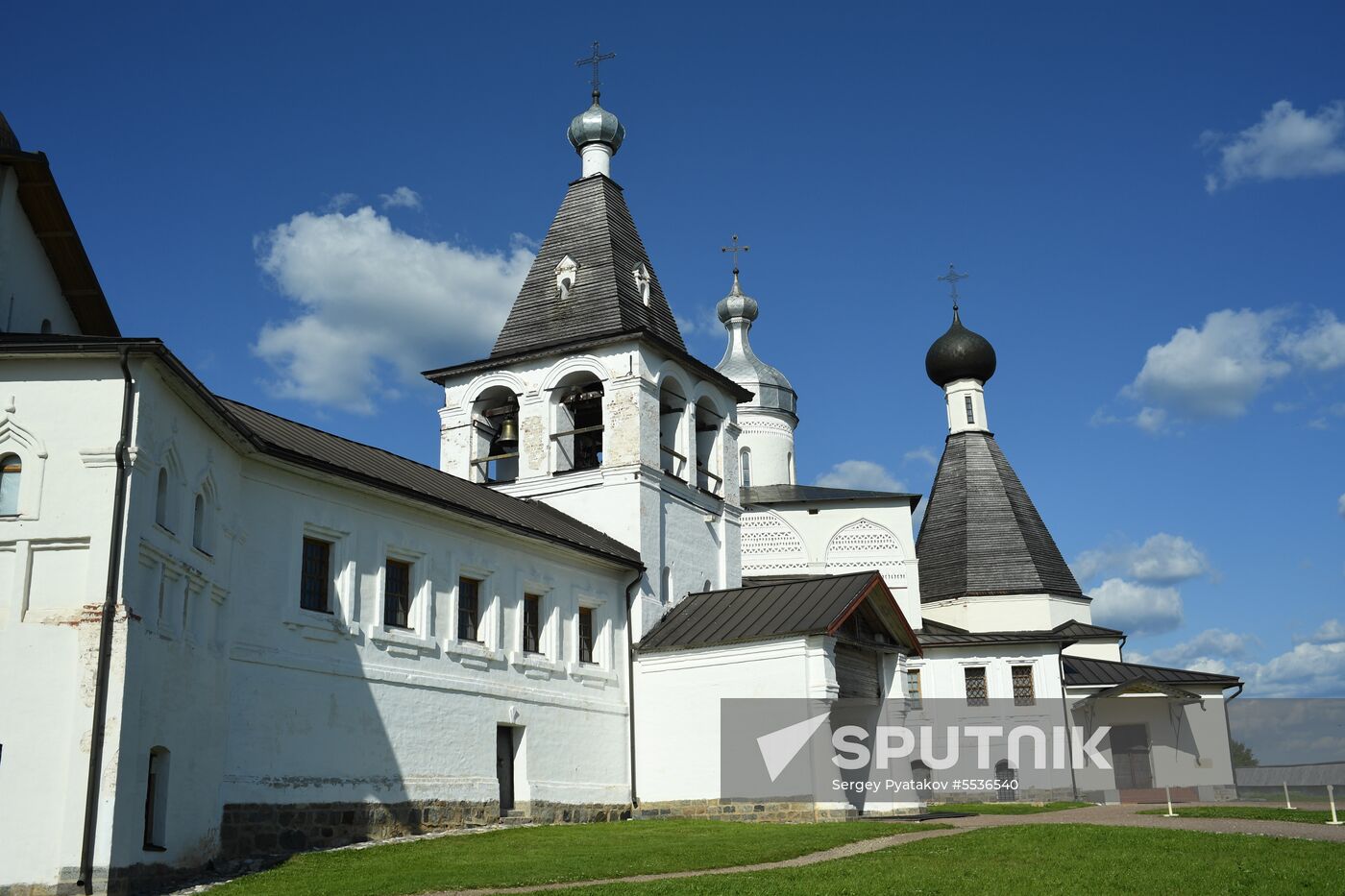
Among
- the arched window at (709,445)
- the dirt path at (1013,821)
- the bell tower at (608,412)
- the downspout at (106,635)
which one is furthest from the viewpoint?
the arched window at (709,445)

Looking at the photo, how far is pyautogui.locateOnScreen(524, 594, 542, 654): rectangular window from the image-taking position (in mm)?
21562

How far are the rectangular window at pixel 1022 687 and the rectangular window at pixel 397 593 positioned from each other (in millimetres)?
19639

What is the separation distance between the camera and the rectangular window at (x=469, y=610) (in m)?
20.1

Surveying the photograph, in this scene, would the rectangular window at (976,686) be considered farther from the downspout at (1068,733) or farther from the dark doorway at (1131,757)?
the dark doorway at (1131,757)

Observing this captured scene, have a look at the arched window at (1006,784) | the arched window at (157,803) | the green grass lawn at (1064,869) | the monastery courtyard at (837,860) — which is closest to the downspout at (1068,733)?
the arched window at (1006,784)

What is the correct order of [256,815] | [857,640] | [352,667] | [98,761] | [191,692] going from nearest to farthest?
[98,761] < [191,692] < [256,815] < [352,667] < [857,640]

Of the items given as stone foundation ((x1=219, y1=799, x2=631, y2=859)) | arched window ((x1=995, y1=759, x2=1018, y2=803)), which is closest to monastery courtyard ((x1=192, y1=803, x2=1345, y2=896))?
stone foundation ((x1=219, y1=799, x2=631, y2=859))

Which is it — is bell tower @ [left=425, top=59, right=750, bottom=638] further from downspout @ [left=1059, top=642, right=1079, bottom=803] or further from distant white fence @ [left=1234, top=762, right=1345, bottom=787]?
distant white fence @ [left=1234, top=762, right=1345, bottom=787]

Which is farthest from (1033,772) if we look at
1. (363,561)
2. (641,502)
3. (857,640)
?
(363,561)

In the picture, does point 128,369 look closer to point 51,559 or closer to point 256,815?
point 51,559

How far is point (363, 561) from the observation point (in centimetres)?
1806

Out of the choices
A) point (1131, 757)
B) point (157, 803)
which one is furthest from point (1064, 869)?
point (1131, 757)

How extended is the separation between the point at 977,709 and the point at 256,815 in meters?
22.3

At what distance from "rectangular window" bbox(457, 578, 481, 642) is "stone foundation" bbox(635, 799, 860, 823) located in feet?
15.5
